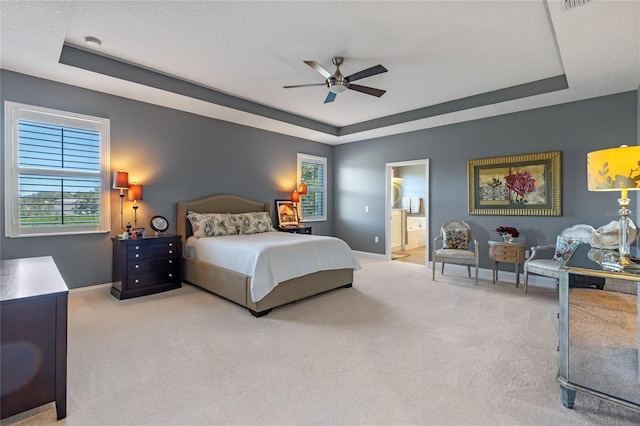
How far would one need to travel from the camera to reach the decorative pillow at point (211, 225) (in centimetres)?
465

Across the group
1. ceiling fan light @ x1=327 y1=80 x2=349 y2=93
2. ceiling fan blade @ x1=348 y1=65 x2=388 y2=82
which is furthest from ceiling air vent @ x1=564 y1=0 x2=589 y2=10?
ceiling fan light @ x1=327 y1=80 x2=349 y2=93

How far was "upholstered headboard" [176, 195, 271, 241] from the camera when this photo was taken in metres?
4.84

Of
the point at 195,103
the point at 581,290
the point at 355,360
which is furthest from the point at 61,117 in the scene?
the point at 581,290

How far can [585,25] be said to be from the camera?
2568 mm

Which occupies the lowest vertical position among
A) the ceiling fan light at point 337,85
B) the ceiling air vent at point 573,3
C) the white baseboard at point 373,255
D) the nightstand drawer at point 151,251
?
the white baseboard at point 373,255

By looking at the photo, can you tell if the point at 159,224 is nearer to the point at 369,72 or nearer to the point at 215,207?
the point at 215,207

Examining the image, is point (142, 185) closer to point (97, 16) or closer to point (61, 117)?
point (61, 117)

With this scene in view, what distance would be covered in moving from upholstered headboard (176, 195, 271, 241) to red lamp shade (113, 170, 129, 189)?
89 centimetres

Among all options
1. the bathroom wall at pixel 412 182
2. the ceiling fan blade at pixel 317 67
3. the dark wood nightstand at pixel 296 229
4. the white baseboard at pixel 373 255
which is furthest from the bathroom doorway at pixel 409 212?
the ceiling fan blade at pixel 317 67

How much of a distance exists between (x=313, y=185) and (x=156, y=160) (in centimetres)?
349

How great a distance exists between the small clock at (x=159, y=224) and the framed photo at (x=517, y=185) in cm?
506

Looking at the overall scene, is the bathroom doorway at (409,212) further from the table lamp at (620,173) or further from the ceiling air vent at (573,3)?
the table lamp at (620,173)

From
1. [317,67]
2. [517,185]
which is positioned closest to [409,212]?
[517,185]

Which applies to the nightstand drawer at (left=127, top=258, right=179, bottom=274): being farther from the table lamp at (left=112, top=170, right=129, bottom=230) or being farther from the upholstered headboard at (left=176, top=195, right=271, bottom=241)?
the table lamp at (left=112, top=170, right=129, bottom=230)
